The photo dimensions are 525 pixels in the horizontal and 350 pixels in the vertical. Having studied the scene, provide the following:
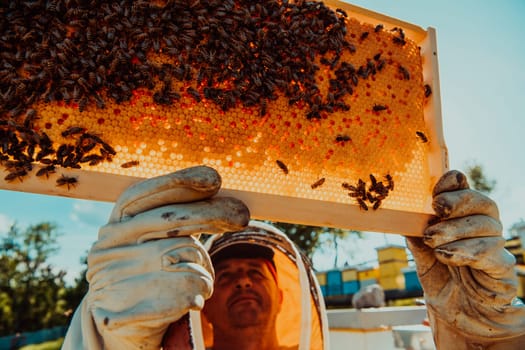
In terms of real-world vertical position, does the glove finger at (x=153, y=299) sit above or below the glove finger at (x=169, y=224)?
below

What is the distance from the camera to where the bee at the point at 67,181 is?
191 cm

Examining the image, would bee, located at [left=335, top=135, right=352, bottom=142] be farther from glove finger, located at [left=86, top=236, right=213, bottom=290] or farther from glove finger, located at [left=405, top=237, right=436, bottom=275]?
glove finger, located at [left=86, top=236, right=213, bottom=290]

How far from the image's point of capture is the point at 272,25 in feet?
8.14

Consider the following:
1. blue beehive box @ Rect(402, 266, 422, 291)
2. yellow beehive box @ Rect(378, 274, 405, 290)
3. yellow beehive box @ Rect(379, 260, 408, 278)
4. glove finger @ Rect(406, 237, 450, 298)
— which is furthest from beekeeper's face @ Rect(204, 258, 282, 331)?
yellow beehive box @ Rect(379, 260, 408, 278)

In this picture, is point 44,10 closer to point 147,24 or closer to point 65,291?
point 147,24

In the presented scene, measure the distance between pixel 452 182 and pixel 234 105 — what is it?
1.41m

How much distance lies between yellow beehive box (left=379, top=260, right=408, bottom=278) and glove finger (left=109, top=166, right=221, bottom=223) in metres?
15.8

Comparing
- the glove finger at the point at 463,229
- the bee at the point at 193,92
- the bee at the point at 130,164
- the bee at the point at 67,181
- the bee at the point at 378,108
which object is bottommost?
the glove finger at the point at 463,229

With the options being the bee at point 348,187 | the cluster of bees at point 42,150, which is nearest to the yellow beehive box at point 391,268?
the bee at point 348,187

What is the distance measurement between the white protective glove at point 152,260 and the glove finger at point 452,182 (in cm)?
134

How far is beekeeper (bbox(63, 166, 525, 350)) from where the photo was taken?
175 cm

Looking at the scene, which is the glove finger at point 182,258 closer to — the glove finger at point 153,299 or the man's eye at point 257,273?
the glove finger at point 153,299

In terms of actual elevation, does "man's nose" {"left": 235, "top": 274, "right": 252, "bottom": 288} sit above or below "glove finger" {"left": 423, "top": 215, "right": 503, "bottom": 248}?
below

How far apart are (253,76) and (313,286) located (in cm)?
202
